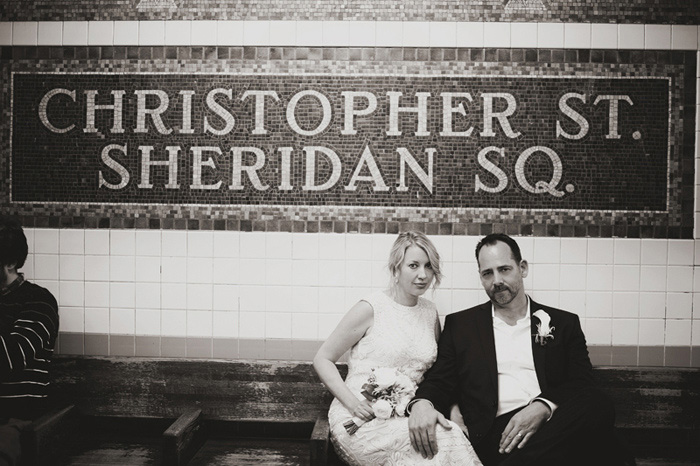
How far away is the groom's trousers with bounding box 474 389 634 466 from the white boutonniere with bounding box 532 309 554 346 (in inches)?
13.5

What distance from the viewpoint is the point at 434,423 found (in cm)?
274

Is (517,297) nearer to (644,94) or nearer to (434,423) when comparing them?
(434,423)

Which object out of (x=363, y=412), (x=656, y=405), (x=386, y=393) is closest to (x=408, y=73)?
(x=386, y=393)

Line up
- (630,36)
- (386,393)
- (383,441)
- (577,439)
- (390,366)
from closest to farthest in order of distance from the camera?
(577,439)
(383,441)
(386,393)
(390,366)
(630,36)

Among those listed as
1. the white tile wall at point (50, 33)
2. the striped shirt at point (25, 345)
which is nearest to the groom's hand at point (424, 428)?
the striped shirt at point (25, 345)

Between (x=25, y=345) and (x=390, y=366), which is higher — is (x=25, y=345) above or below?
above

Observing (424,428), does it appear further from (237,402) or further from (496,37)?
(496,37)

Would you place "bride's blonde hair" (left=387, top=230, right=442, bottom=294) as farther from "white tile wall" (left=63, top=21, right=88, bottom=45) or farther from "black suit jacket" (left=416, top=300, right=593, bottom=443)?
"white tile wall" (left=63, top=21, right=88, bottom=45)

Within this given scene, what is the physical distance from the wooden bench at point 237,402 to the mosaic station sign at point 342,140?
42.7 inches

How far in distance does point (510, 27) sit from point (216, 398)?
306 cm

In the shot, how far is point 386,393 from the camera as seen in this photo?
2984 millimetres

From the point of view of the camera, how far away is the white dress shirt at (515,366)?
2.99 meters

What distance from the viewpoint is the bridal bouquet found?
292 cm

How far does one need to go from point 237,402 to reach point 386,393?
1.08 meters
